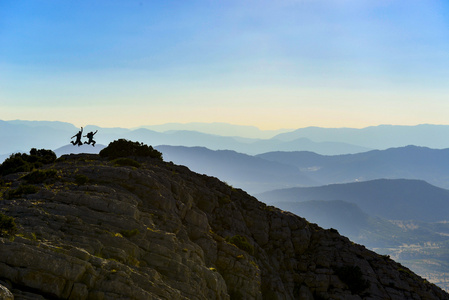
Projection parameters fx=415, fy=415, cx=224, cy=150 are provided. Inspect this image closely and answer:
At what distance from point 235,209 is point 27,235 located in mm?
36327

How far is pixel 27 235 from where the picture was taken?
89.7ft

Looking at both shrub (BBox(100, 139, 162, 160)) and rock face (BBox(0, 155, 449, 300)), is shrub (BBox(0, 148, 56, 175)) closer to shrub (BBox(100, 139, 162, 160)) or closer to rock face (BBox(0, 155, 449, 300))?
rock face (BBox(0, 155, 449, 300))

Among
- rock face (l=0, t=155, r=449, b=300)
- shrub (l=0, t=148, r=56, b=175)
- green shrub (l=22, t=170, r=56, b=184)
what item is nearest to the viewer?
rock face (l=0, t=155, r=449, b=300)

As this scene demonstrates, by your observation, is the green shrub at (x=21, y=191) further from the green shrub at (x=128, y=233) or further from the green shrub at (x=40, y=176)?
the green shrub at (x=128, y=233)

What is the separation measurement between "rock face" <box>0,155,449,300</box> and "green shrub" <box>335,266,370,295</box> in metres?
0.13

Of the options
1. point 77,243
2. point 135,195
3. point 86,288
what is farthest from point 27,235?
point 135,195

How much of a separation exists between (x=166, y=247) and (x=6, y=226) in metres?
12.7

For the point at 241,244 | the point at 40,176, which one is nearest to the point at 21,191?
the point at 40,176

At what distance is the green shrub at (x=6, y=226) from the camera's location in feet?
86.6

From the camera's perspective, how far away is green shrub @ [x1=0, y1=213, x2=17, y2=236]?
86.6 feet

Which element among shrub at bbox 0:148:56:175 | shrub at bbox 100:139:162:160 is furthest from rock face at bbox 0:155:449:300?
shrub at bbox 100:139:162:160

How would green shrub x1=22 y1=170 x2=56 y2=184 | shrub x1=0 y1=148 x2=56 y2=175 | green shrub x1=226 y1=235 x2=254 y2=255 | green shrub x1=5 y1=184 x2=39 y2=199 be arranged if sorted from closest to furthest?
green shrub x1=5 y1=184 x2=39 y2=199 < green shrub x1=22 y1=170 x2=56 y2=184 < green shrub x1=226 y1=235 x2=254 y2=255 < shrub x1=0 y1=148 x2=56 y2=175

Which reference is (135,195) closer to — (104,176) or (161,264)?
(104,176)

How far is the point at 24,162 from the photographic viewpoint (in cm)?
6338
